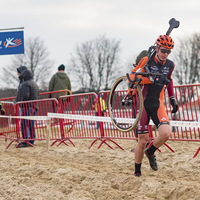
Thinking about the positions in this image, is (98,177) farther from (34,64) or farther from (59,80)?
(34,64)

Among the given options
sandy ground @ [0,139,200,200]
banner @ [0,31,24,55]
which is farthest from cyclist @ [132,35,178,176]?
banner @ [0,31,24,55]

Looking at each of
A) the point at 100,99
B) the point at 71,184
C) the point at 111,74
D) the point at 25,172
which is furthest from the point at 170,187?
the point at 111,74

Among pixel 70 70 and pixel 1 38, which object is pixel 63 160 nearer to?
pixel 1 38

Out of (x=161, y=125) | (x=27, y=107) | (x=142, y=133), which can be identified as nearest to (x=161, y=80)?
(x=161, y=125)

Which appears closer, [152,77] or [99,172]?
[152,77]

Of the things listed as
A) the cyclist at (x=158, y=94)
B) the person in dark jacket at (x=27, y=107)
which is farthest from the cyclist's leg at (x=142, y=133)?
the person in dark jacket at (x=27, y=107)

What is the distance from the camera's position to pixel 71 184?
5141 mm

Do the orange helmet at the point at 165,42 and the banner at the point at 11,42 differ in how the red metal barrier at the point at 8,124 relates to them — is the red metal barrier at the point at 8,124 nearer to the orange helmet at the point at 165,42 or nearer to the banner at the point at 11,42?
the banner at the point at 11,42

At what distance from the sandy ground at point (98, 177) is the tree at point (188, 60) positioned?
115ft

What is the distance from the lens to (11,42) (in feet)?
48.6

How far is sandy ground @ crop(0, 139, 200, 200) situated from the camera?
15.0 ft

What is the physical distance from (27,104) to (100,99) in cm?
231

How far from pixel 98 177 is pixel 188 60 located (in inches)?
1567

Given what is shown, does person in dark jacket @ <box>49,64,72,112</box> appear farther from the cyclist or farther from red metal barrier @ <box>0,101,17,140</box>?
the cyclist
